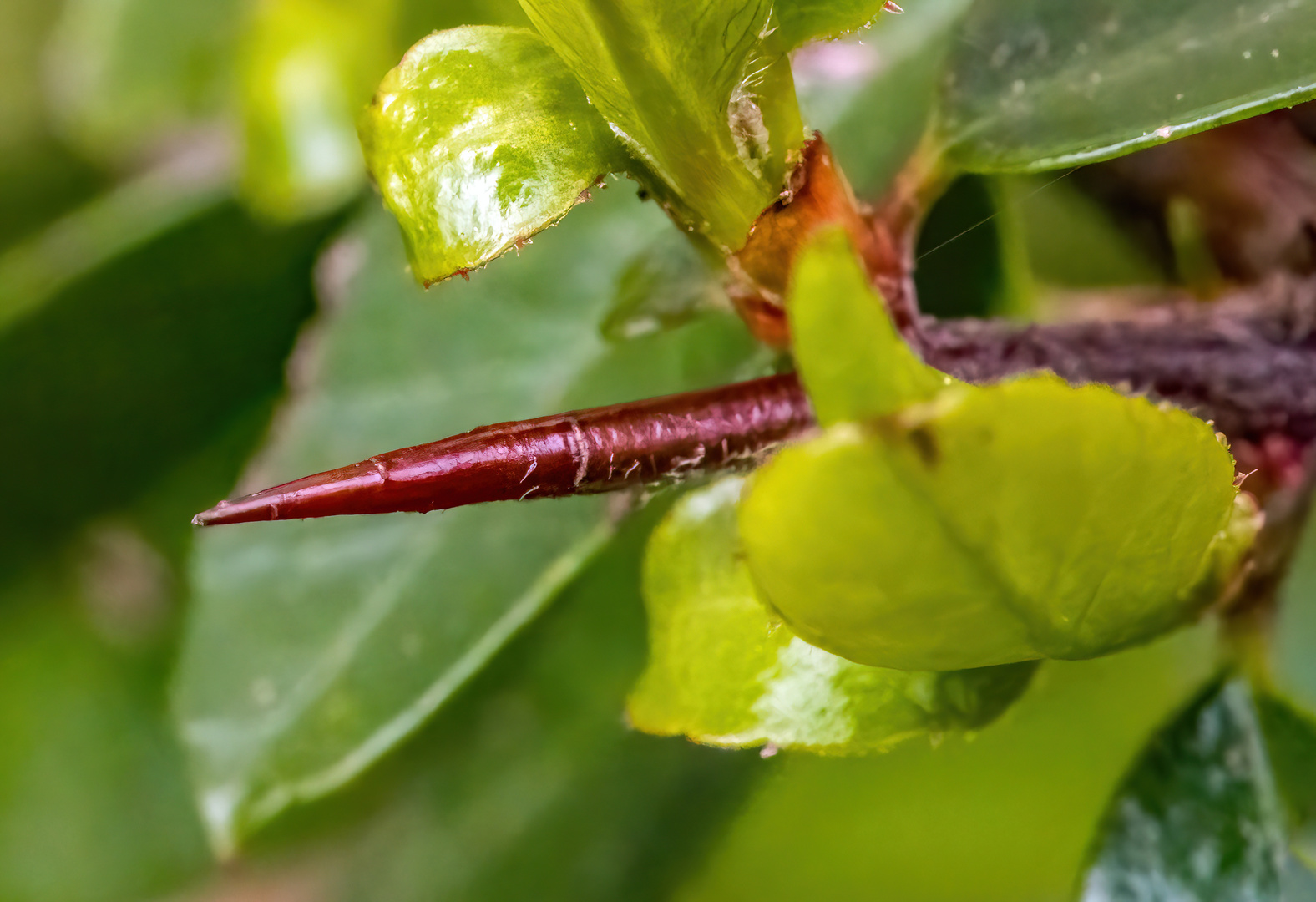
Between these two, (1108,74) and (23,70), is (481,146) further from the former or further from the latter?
(23,70)

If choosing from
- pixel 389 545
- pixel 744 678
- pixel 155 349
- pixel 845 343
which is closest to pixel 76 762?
pixel 155 349

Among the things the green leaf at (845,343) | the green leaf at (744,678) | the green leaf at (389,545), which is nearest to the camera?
the green leaf at (845,343)

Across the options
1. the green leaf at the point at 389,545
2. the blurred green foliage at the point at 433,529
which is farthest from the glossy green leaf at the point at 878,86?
the green leaf at the point at 389,545

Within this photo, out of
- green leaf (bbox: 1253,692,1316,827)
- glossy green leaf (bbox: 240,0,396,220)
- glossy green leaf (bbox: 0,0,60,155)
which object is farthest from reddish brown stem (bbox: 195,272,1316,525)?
glossy green leaf (bbox: 0,0,60,155)

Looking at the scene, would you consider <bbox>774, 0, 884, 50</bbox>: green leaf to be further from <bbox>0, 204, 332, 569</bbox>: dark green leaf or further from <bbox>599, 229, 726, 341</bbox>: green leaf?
<bbox>0, 204, 332, 569</bbox>: dark green leaf

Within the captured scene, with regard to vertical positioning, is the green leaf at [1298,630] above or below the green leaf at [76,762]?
above

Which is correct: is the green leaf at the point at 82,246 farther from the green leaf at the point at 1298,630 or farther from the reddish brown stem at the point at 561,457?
the green leaf at the point at 1298,630

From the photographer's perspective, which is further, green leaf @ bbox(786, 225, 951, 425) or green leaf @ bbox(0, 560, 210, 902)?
green leaf @ bbox(0, 560, 210, 902)
